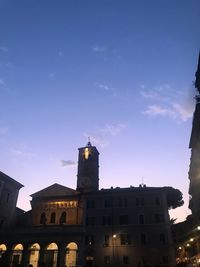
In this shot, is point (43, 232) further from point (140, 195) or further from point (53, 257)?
point (140, 195)

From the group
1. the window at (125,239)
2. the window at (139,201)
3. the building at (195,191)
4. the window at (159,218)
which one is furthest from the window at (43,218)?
the building at (195,191)

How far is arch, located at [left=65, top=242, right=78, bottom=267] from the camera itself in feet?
138

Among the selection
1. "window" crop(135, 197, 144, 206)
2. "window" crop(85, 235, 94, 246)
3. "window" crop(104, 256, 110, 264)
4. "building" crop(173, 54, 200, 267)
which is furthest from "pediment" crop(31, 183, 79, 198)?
"building" crop(173, 54, 200, 267)

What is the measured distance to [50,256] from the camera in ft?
139

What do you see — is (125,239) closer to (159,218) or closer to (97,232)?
(97,232)

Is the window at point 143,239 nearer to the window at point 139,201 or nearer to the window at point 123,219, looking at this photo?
the window at point 123,219

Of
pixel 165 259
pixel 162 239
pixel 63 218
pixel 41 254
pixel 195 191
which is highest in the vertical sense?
pixel 195 191

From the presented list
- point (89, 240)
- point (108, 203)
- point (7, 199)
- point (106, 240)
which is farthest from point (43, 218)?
point (106, 240)

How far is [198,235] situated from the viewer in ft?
119

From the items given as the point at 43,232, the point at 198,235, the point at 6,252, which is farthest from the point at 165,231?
the point at 6,252

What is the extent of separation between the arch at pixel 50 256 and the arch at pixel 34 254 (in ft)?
6.34

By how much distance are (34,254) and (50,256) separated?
133 inches

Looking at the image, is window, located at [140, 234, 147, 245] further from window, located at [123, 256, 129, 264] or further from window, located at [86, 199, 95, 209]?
window, located at [86, 199, 95, 209]

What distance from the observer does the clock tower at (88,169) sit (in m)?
56.6
